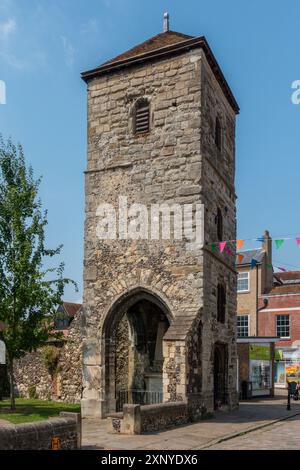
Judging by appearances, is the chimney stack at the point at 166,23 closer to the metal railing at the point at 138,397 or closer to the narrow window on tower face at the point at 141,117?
the narrow window on tower face at the point at 141,117

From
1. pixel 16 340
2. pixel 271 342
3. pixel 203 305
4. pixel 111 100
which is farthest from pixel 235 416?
pixel 271 342

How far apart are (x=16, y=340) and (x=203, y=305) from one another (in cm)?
590

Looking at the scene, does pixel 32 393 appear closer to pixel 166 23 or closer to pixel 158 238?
pixel 158 238

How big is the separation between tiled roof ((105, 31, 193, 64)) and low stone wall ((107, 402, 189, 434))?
36.3ft

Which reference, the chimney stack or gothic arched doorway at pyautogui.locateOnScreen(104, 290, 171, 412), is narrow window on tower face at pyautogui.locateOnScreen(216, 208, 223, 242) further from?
the chimney stack

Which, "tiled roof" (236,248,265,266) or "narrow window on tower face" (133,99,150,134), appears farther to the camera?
"tiled roof" (236,248,265,266)

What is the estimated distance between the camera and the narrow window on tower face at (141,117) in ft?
57.5

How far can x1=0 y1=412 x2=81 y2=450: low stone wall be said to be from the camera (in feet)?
26.2

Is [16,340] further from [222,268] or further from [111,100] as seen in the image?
[111,100]

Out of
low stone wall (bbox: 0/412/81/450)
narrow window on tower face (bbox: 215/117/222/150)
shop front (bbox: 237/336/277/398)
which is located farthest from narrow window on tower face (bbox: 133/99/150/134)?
shop front (bbox: 237/336/277/398)

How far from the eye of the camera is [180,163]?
54.3 feet

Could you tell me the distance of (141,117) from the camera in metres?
17.6

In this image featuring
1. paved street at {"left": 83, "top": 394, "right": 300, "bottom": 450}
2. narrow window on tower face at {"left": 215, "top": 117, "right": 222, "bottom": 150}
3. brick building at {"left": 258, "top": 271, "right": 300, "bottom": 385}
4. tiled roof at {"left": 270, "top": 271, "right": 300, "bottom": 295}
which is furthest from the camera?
tiled roof at {"left": 270, "top": 271, "right": 300, "bottom": 295}

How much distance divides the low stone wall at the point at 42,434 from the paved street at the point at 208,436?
2.88 feet
